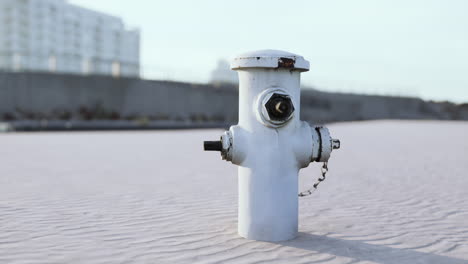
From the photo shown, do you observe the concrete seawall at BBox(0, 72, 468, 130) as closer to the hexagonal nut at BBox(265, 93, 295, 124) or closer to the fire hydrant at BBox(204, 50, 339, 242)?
the fire hydrant at BBox(204, 50, 339, 242)

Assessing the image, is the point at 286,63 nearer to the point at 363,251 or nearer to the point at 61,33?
the point at 363,251

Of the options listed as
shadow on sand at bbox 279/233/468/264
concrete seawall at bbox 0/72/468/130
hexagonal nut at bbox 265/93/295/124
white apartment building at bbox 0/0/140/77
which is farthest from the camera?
white apartment building at bbox 0/0/140/77

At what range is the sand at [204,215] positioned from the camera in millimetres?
4234

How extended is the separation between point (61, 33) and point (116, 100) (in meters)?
38.0

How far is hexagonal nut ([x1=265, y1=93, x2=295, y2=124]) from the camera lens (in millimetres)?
4320

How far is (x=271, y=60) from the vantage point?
437 cm

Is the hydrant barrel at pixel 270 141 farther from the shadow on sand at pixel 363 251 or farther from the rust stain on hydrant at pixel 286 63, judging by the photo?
the shadow on sand at pixel 363 251

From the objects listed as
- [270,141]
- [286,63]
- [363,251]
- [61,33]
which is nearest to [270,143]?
[270,141]


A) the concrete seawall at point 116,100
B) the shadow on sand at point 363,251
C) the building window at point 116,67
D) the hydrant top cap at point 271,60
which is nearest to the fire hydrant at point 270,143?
the hydrant top cap at point 271,60

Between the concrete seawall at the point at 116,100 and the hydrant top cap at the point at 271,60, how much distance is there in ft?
102

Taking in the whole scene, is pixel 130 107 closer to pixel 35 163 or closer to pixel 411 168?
pixel 35 163

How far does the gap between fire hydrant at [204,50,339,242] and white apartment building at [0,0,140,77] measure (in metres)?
52.1

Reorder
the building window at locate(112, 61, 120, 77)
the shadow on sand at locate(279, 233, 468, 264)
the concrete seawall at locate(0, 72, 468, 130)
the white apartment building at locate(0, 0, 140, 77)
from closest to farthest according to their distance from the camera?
the shadow on sand at locate(279, 233, 468, 264) < the concrete seawall at locate(0, 72, 468, 130) < the building window at locate(112, 61, 120, 77) < the white apartment building at locate(0, 0, 140, 77)

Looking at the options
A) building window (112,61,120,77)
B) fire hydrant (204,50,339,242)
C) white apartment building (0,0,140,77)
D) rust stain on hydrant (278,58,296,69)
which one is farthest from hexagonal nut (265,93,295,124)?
white apartment building (0,0,140,77)
